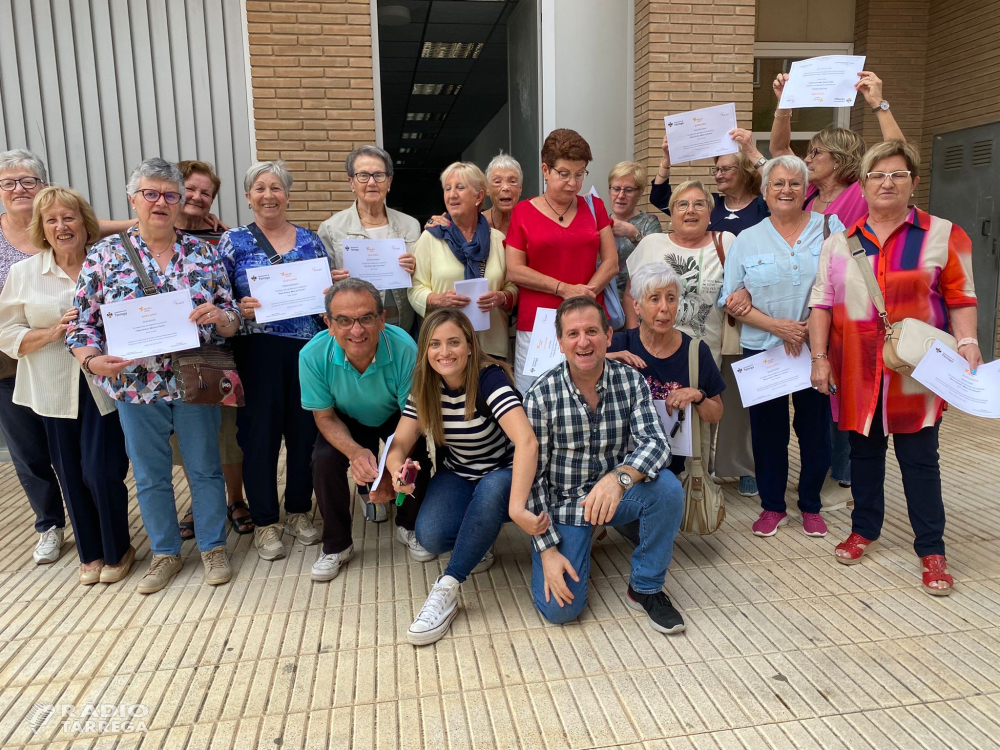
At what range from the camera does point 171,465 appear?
3.58 meters

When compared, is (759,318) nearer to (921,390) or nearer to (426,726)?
(921,390)

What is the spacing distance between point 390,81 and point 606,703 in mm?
13778

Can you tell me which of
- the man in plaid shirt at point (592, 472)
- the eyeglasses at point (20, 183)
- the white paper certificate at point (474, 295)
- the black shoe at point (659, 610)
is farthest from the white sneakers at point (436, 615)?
the eyeglasses at point (20, 183)

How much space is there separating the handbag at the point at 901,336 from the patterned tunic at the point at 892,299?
0.12 feet

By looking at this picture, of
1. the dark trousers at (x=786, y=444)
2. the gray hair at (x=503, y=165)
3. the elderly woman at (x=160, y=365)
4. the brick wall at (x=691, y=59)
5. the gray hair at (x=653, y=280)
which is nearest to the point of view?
the elderly woman at (x=160, y=365)

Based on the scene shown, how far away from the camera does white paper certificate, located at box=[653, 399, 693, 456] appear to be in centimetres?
355

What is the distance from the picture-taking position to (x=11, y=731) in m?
2.56

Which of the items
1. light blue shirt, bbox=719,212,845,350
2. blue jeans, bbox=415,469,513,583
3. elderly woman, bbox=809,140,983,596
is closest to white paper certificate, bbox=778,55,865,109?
light blue shirt, bbox=719,212,845,350

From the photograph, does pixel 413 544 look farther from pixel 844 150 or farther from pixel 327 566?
pixel 844 150

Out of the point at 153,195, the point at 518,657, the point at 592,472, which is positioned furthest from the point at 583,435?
the point at 153,195

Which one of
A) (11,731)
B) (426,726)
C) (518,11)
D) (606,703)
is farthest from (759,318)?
(518,11)

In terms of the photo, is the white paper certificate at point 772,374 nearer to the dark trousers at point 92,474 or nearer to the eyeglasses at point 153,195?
the eyeglasses at point 153,195

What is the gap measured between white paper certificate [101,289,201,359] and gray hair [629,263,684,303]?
7.16 feet

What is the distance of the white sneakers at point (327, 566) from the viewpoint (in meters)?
3.65
